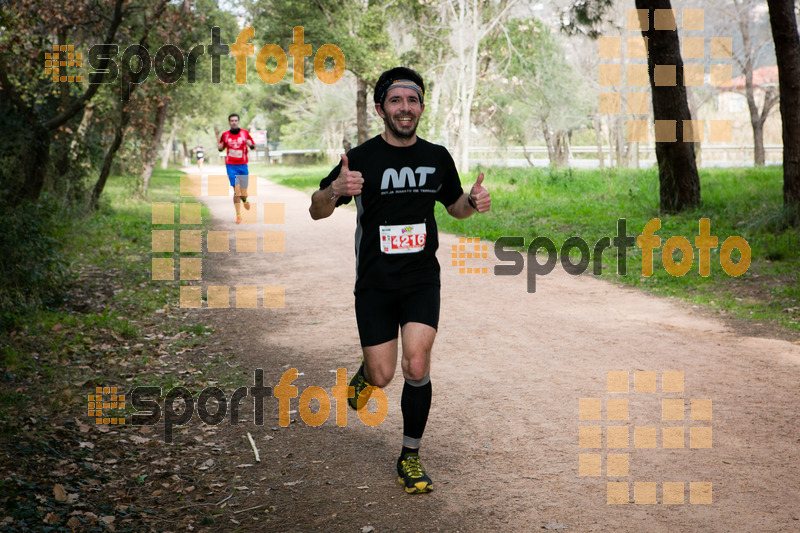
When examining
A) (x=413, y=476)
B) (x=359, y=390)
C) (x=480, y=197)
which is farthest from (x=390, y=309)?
(x=413, y=476)

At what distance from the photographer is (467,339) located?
27.2 ft

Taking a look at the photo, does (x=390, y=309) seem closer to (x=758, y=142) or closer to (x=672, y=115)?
(x=672, y=115)

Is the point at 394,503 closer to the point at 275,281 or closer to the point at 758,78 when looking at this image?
the point at 275,281

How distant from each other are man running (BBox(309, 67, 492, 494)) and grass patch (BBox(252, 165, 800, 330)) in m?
5.59

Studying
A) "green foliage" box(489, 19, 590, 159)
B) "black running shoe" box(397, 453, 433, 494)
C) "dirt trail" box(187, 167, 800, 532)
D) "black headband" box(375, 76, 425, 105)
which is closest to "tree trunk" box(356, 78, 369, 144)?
"green foliage" box(489, 19, 590, 159)

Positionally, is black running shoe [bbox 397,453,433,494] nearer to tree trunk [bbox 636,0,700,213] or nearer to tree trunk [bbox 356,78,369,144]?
tree trunk [bbox 636,0,700,213]

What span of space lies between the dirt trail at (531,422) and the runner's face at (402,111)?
2101mm

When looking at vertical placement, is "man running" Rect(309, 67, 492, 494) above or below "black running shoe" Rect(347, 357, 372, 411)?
above

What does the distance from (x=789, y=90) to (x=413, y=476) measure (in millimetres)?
11102

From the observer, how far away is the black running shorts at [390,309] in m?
4.67

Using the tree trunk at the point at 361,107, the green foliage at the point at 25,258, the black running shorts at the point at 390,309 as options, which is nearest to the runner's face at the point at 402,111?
the black running shorts at the point at 390,309

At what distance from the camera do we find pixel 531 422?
5.67m

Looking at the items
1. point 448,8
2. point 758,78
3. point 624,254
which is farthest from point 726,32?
point 624,254

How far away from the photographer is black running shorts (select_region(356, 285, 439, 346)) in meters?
4.67
